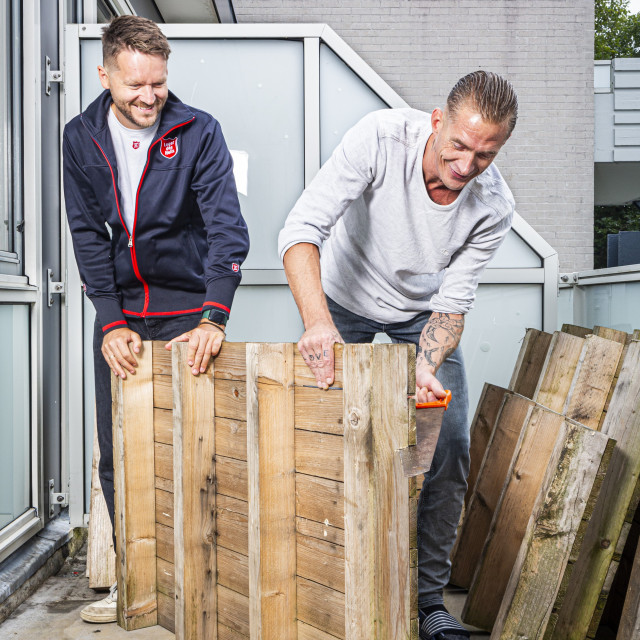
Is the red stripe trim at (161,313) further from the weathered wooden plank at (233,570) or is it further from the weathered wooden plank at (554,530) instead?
the weathered wooden plank at (554,530)

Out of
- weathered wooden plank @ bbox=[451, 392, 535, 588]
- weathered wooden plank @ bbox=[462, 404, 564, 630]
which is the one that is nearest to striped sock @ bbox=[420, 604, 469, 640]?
weathered wooden plank @ bbox=[462, 404, 564, 630]

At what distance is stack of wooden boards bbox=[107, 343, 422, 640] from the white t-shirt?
51 cm

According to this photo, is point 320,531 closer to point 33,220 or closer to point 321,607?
point 321,607

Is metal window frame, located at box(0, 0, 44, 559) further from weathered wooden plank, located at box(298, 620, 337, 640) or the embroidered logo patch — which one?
weathered wooden plank, located at box(298, 620, 337, 640)

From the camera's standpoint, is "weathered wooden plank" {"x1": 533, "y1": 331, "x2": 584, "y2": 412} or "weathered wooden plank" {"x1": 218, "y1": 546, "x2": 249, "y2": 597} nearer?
"weathered wooden plank" {"x1": 218, "y1": 546, "x2": 249, "y2": 597}

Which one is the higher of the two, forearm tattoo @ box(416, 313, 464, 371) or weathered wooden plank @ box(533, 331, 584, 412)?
forearm tattoo @ box(416, 313, 464, 371)

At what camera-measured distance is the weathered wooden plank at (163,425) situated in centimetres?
237

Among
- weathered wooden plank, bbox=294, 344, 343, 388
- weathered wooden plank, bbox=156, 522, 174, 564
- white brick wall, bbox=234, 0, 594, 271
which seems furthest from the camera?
→ white brick wall, bbox=234, 0, 594, 271

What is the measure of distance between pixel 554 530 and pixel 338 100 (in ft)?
7.86

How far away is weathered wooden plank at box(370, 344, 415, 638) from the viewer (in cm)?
157

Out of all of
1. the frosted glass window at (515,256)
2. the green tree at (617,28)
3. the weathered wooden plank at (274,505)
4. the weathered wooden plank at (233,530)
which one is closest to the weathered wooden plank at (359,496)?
the weathered wooden plank at (274,505)

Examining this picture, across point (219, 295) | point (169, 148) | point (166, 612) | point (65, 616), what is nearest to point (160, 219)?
point (169, 148)

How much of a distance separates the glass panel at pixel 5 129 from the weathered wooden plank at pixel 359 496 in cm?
212

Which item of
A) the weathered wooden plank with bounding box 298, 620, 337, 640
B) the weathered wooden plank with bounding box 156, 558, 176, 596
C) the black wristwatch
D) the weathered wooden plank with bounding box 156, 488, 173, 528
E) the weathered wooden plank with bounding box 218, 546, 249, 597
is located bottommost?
the weathered wooden plank with bounding box 156, 558, 176, 596
